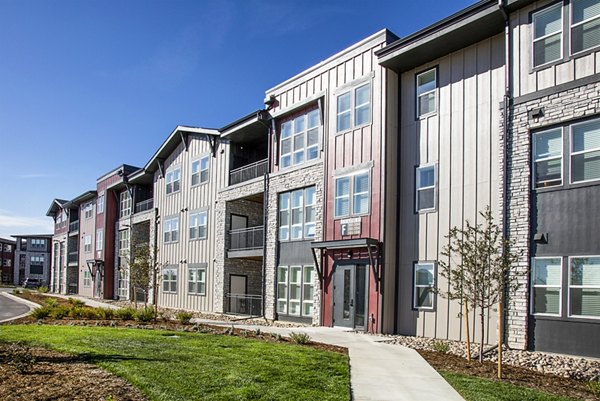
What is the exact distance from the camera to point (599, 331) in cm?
1117

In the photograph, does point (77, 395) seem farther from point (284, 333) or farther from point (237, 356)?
point (284, 333)

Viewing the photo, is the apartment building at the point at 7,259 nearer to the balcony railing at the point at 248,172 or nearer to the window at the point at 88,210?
the window at the point at 88,210

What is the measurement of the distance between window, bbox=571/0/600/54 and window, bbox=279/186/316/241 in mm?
9925

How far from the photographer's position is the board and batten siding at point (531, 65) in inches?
471

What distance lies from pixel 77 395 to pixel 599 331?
10.5 m

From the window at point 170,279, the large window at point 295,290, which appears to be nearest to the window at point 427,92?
the large window at point 295,290

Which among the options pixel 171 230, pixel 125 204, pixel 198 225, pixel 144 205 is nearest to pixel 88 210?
pixel 125 204

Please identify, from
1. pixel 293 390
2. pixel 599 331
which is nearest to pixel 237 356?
pixel 293 390

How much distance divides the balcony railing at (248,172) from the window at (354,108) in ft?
16.5

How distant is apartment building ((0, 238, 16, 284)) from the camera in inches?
3489

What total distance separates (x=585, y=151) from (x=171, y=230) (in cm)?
2316

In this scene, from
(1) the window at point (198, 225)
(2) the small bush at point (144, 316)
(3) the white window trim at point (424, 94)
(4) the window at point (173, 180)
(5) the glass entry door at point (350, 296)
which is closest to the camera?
(3) the white window trim at point (424, 94)

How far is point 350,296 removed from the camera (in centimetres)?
1695

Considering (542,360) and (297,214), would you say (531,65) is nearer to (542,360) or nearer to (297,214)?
(542,360)
